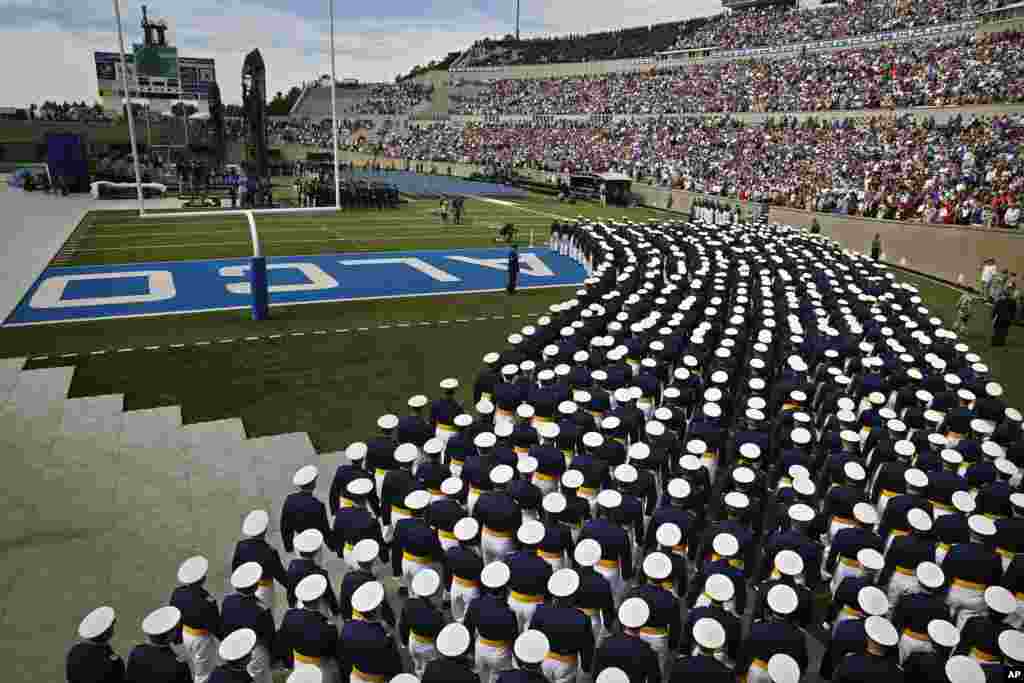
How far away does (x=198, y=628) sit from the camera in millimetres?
4461

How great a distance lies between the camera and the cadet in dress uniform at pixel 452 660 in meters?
3.87

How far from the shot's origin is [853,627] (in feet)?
15.0

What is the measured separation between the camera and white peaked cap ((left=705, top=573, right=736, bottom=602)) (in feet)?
15.1

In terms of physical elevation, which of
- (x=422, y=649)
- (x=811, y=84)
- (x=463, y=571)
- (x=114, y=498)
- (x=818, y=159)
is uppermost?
(x=811, y=84)

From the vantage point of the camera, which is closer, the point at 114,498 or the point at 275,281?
the point at 114,498

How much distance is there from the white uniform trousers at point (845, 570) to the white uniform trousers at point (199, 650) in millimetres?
5006

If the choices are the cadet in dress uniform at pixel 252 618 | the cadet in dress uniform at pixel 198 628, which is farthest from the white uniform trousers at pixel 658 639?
the cadet in dress uniform at pixel 198 628

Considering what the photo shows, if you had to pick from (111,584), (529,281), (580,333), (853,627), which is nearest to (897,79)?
(529,281)

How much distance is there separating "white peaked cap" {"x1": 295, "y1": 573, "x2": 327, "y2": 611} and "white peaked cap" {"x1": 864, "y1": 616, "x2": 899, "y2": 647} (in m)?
3.52

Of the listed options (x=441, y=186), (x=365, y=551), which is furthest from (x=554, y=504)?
(x=441, y=186)

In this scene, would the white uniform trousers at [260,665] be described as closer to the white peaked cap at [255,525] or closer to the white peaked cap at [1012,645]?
the white peaked cap at [255,525]

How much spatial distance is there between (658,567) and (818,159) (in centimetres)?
3486

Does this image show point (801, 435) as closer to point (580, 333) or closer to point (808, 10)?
point (580, 333)

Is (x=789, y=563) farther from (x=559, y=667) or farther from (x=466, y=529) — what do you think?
(x=466, y=529)
